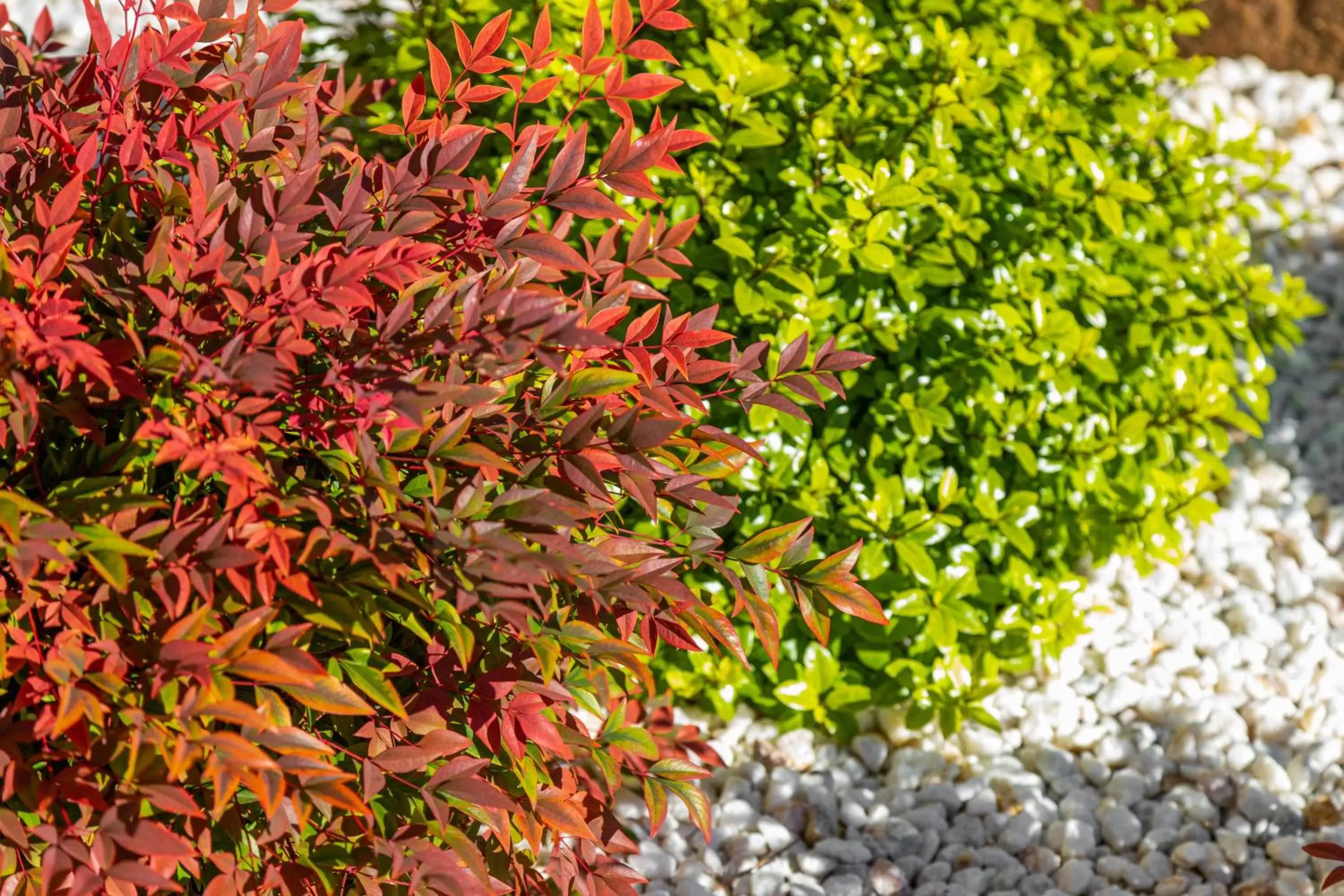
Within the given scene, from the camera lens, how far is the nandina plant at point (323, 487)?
4.04 ft

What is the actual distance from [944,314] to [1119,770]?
1050 mm

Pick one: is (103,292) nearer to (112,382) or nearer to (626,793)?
(112,382)

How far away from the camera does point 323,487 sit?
4.77 ft

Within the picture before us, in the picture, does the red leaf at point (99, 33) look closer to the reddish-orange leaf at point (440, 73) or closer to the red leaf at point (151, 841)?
the reddish-orange leaf at point (440, 73)

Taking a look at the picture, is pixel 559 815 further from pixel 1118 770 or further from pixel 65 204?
pixel 1118 770

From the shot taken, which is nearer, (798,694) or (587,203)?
(587,203)

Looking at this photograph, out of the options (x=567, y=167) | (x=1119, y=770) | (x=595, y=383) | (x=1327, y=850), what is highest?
(x=567, y=167)

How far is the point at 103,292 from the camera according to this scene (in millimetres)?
1421

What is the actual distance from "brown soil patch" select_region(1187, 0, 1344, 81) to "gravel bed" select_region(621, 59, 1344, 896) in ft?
7.11

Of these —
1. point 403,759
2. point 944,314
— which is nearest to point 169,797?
point 403,759

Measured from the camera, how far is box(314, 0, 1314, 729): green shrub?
2.43m

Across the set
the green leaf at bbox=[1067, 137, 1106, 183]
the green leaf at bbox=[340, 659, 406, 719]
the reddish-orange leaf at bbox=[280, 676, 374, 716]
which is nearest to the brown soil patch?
the green leaf at bbox=[1067, 137, 1106, 183]

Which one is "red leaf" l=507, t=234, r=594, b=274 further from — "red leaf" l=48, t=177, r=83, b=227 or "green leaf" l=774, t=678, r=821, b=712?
"green leaf" l=774, t=678, r=821, b=712

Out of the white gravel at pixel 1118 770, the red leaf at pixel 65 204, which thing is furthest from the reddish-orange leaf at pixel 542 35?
the white gravel at pixel 1118 770
